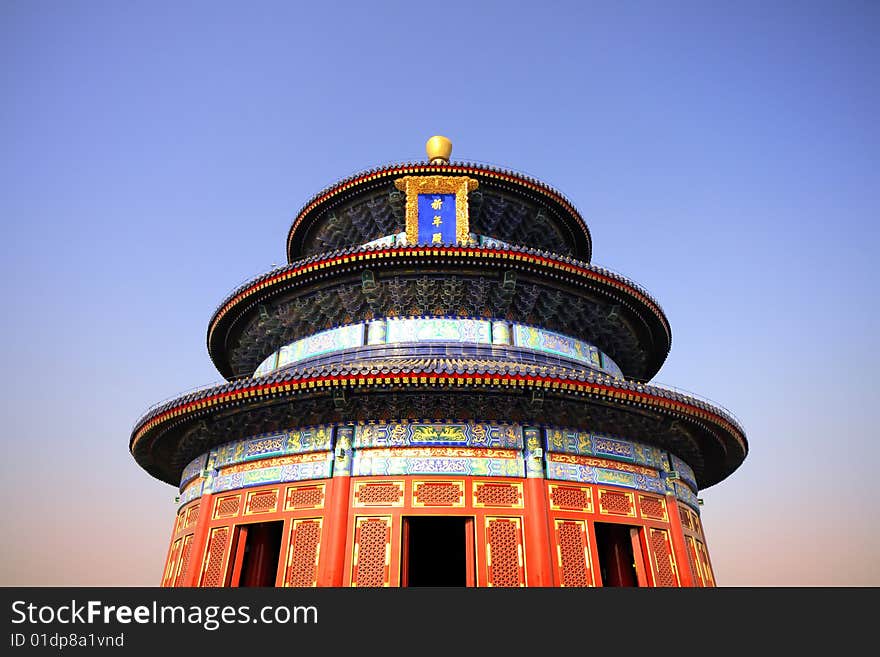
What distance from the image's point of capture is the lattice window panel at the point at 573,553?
38.1ft

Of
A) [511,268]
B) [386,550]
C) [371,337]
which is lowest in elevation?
[386,550]

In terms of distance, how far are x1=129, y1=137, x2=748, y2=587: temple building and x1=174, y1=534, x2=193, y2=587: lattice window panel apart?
0.06 m

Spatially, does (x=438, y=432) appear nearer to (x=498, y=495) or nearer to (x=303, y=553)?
(x=498, y=495)

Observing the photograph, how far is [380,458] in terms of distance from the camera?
40.4ft

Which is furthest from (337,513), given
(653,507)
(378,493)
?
(653,507)

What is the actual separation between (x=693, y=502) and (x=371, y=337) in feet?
32.5

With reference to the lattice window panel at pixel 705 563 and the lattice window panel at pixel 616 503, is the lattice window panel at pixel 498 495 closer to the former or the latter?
the lattice window panel at pixel 616 503

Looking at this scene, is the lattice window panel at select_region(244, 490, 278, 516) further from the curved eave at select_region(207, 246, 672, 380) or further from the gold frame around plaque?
the gold frame around plaque

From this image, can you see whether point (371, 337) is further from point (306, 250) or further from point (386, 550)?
point (306, 250)

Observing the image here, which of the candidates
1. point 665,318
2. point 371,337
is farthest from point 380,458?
point 665,318

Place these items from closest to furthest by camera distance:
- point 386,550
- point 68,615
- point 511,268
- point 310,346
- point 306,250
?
point 68,615, point 386,550, point 511,268, point 310,346, point 306,250

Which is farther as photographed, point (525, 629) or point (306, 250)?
point (306, 250)

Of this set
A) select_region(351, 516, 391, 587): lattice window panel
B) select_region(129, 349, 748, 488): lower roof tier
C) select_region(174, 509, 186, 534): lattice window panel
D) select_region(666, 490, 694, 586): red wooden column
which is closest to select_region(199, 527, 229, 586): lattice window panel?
select_region(129, 349, 748, 488): lower roof tier

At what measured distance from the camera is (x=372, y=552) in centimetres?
1149
